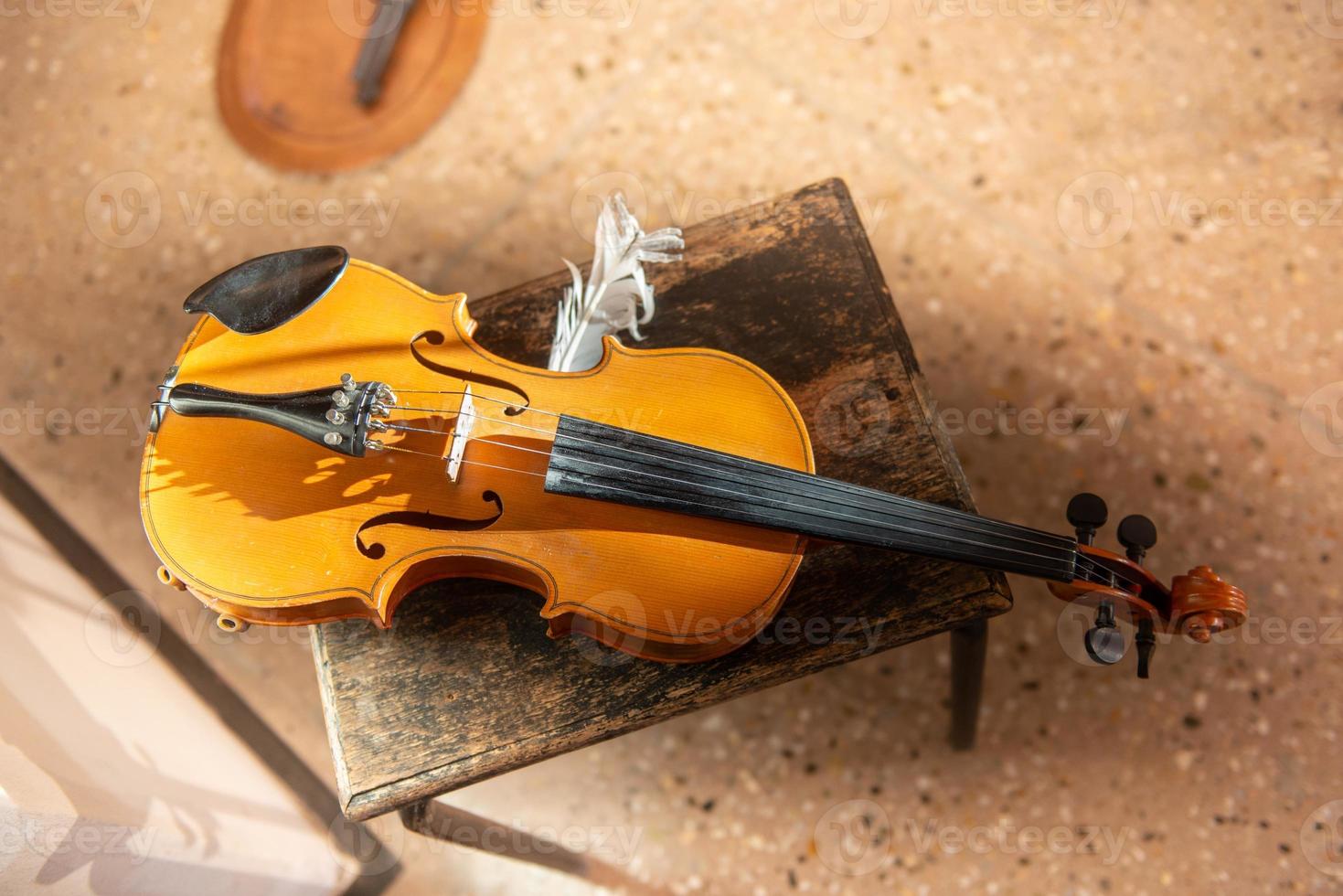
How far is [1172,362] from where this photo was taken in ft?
8.10

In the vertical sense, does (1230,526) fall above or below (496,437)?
below

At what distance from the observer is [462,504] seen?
147 centimetres

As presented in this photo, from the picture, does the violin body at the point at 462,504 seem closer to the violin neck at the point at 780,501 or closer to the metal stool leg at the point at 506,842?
the violin neck at the point at 780,501

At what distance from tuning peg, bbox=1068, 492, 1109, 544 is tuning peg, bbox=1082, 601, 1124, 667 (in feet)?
0.42

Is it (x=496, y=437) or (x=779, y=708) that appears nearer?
(x=496, y=437)

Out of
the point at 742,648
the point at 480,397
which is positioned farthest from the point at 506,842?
the point at 480,397

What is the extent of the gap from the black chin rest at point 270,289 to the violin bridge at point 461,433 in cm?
32

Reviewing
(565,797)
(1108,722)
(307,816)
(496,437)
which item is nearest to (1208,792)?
(1108,722)

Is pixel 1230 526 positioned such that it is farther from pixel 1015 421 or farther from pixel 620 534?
pixel 620 534

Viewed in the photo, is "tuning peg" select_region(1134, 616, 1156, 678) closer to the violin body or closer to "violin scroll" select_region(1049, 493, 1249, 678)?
"violin scroll" select_region(1049, 493, 1249, 678)

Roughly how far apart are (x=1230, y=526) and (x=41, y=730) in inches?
106

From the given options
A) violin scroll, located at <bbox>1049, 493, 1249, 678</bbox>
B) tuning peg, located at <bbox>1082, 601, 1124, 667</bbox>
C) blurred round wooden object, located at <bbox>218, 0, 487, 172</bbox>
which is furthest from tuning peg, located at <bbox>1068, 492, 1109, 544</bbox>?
blurred round wooden object, located at <bbox>218, 0, 487, 172</bbox>

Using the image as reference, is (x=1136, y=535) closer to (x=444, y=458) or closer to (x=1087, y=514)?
(x=1087, y=514)

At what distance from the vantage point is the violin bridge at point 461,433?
1.47 meters
